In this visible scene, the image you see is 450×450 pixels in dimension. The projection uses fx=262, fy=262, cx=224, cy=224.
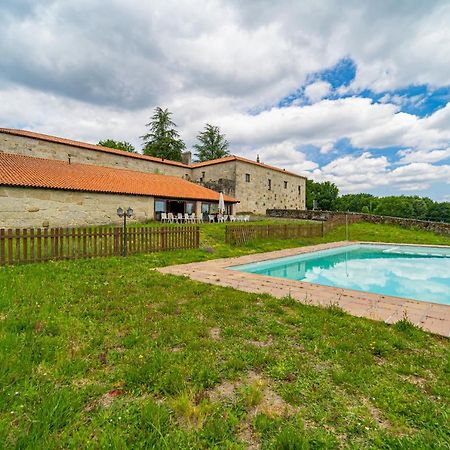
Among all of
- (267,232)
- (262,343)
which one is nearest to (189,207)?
(267,232)

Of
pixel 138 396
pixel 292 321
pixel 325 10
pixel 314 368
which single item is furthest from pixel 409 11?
pixel 138 396

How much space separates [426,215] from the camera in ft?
277

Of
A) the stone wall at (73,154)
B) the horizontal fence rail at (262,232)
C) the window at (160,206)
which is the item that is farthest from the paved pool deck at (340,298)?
the stone wall at (73,154)

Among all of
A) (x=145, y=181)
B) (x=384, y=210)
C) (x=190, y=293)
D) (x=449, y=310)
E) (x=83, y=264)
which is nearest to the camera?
(x=449, y=310)

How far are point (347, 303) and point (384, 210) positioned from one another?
101 metres

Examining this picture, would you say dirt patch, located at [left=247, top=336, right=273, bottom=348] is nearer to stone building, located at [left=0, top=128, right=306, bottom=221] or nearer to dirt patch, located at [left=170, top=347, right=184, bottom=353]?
dirt patch, located at [left=170, top=347, right=184, bottom=353]

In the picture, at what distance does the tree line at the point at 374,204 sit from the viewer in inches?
2726

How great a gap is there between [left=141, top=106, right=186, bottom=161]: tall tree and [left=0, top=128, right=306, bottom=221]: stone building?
686 cm

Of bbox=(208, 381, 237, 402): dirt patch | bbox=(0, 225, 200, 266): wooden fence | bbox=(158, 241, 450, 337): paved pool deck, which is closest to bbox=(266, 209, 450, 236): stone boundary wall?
bbox=(0, 225, 200, 266): wooden fence

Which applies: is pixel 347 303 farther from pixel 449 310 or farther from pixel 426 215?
pixel 426 215

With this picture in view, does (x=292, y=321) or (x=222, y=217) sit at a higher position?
(x=222, y=217)

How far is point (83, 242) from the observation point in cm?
930

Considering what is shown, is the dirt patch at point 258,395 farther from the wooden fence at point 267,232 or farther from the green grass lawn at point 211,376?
the wooden fence at point 267,232

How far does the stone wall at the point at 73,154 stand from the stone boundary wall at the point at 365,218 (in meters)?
16.5
